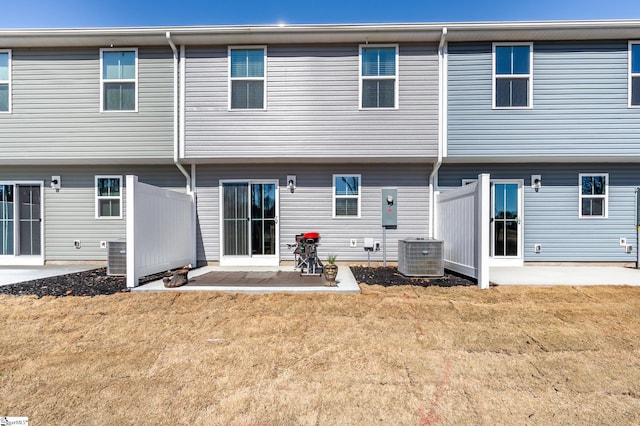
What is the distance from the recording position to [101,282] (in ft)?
17.2

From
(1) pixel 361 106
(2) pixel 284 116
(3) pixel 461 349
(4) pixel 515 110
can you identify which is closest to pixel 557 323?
(3) pixel 461 349

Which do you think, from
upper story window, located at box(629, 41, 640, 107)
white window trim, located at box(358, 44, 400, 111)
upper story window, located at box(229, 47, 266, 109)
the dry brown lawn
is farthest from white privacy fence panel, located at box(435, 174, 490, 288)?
upper story window, located at box(229, 47, 266, 109)

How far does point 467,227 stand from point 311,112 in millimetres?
3993

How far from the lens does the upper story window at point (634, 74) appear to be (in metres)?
6.18

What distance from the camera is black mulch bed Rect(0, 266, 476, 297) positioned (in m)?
4.63

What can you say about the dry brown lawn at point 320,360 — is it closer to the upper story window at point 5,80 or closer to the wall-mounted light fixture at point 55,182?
the wall-mounted light fixture at point 55,182

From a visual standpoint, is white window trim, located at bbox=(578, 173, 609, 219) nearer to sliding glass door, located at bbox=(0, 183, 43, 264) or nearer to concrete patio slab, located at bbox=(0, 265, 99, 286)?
concrete patio slab, located at bbox=(0, 265, 99, 286)

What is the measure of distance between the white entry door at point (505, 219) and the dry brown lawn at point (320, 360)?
250cm

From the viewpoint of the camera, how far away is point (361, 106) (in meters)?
6.38

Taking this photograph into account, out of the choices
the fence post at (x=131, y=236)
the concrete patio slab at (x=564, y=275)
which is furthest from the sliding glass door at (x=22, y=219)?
the concrete patio slab at (x=564, y=275)

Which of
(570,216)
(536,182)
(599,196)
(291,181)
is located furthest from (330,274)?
(599,196)

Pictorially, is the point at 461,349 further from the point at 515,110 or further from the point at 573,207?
the point at 573,207

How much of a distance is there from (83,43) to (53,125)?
1960mm

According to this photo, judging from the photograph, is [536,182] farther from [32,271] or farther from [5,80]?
[5,80]
